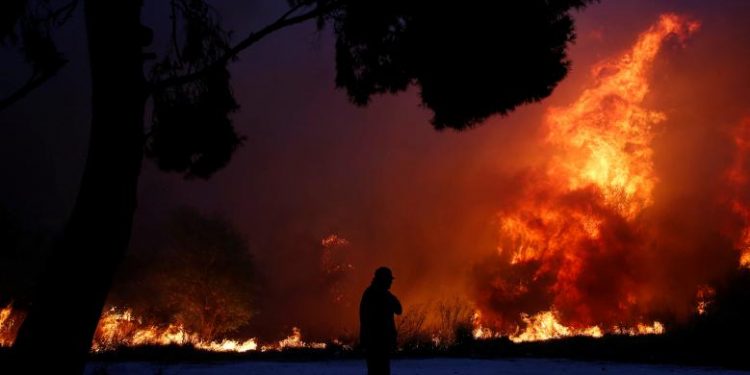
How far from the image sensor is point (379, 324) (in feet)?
23.1

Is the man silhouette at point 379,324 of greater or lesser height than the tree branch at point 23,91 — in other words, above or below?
below

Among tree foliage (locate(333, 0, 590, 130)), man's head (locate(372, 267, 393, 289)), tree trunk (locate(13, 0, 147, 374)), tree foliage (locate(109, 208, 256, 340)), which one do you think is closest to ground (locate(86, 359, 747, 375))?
man's head (locate(372, 267, 393, 289))

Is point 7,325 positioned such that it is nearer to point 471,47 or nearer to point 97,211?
point 97,211

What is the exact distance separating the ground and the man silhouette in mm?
2629

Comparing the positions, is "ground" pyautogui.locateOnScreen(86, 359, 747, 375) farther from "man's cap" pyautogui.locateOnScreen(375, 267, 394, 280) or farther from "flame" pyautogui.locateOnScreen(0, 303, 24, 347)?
"flame" pyautogui.locateOnScreen(0, 303, 24, 347)

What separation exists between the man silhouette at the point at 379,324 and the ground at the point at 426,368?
2629 mm

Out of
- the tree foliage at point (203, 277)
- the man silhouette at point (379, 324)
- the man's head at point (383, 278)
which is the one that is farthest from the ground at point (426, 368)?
the tree foliage at point (203, 277)

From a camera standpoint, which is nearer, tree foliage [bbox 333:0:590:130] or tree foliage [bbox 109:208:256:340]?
tree foliage [bbox 333:0:590:130]

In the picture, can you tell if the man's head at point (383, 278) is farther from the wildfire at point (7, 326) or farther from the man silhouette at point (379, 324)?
the wildfire at point (7, 326)

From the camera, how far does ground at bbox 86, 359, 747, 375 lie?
9.38m

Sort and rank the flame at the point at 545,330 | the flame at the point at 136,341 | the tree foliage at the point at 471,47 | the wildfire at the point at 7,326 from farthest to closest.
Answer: the flame at the point at 545,330 → the wildfire at the point at 7,326 → the flame at the point at 136,341 → the tree foliage at the point at 471,47

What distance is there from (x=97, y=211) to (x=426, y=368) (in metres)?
7.45

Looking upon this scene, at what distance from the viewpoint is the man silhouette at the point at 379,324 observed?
696cm

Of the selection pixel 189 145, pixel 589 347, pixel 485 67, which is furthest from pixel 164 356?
pixel 589 347
